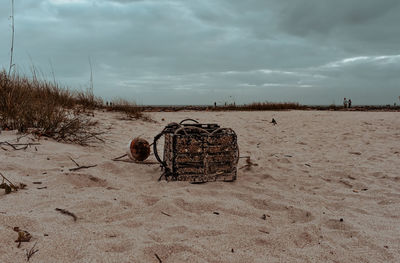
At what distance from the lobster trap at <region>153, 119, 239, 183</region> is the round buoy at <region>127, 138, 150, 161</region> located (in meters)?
0.58

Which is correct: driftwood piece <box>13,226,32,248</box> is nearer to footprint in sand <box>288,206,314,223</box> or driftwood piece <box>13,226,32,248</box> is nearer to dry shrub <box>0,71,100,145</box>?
footprint in sand <box>288,206,314,223</box>

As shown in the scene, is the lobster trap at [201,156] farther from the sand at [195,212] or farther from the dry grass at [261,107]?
the dry grass at [261,107]

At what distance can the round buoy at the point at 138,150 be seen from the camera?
3369mm

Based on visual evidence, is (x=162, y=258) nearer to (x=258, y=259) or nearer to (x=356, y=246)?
(x=258, y=259)

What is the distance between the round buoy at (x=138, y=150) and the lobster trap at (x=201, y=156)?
580 millimetres

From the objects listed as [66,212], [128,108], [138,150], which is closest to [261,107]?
[128,108]

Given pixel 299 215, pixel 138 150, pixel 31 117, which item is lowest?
pixel 299 215

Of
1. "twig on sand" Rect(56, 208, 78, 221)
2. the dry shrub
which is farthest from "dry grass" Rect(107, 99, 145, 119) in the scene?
"twig on sand" Rect(56, 208, 78, 221)

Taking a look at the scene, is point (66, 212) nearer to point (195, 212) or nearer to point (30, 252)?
point (30, 252)

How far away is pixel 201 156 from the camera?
2.77 m

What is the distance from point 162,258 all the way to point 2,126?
10.9 feet

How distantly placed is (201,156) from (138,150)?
945 mm

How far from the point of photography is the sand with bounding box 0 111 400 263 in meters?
1.58

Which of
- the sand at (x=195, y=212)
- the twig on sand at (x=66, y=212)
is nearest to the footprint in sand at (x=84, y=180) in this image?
the sand at (x=195, y=212)
